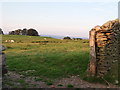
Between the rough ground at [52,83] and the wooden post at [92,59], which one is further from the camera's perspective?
the wooden post at [92,59]

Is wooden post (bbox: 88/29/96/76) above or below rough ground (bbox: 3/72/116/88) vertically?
above

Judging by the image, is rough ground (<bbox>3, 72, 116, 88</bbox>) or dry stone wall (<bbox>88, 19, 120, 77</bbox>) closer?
rough ground (<bbox>3, 72, 116, 88</bbox>)

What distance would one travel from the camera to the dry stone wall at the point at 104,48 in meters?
10.6

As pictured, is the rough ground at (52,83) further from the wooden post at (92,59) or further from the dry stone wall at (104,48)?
the dry stone wall at (104,48)

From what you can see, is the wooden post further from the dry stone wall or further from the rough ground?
the rough ground

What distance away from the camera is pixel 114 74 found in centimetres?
1027

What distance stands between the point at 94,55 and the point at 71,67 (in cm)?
276

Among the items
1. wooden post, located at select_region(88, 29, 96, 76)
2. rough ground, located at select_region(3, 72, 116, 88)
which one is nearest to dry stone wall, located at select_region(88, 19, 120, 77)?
wooden post, located at select_region(88, 29, 96, 76)

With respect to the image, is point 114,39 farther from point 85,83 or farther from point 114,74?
point 85,83

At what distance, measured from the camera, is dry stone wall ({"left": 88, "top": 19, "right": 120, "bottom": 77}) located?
1061 centimetres

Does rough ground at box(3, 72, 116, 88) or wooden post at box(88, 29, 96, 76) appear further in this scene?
wooden post at box(88, 29, 96, 76)

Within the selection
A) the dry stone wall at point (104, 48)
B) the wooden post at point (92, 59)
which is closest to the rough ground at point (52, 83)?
the wooden post at point (92, 59)

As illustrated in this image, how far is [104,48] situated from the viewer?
34.9 feet

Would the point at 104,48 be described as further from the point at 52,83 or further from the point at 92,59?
the point at 52,83
